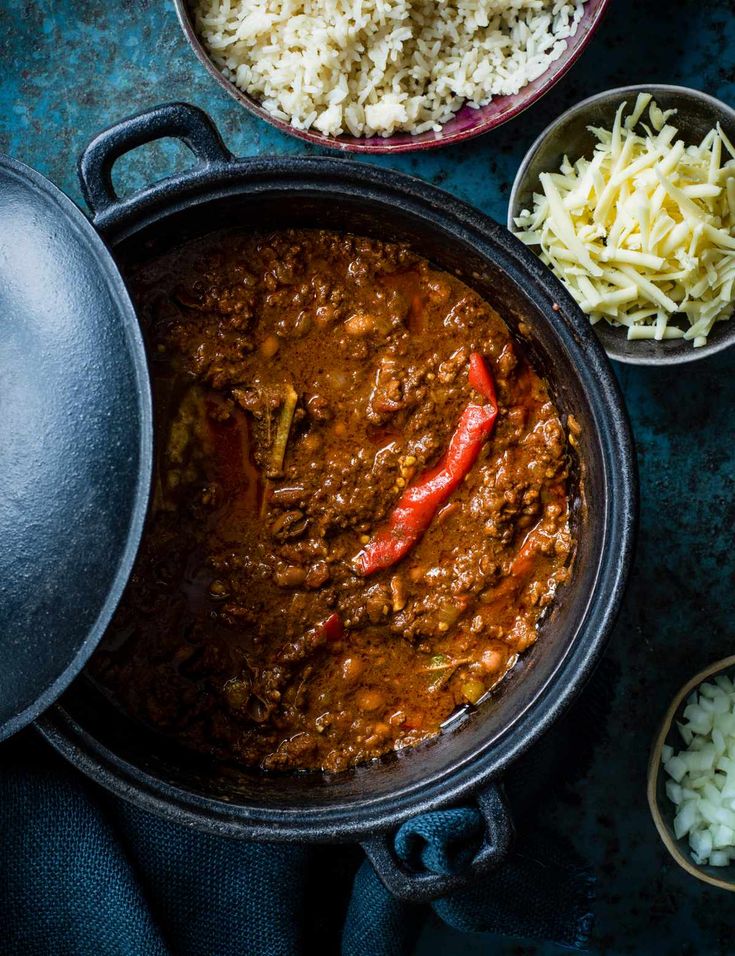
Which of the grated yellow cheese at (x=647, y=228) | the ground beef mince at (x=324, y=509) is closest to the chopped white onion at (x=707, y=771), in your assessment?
the ground beef mince at (x=324, y=509)

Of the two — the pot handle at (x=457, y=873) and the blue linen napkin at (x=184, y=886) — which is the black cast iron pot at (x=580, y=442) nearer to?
the pot handle at (x=457, y=873)

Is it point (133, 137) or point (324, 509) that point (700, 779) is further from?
point (133, 137)

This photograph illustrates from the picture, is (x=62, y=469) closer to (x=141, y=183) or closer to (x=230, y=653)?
(x=230, y=653)

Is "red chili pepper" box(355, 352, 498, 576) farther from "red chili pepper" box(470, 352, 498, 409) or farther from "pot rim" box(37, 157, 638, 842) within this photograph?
"pot rim" box(37, 157, 638, 842)

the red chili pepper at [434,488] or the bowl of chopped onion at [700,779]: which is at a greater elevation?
the red chili pepper at [434,488]

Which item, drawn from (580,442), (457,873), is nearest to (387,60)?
(580,442)

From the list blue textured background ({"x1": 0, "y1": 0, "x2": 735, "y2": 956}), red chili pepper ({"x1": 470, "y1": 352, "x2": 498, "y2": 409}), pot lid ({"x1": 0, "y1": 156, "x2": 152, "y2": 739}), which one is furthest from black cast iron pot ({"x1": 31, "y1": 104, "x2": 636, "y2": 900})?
blue textured background ({"x1": 0, "y1": 0, "x2": 735, "y2": 956})

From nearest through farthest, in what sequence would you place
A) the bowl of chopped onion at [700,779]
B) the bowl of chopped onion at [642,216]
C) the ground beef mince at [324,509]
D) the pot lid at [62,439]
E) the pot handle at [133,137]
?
the pot lid at [62,439] → the pot handle at [133,137] → the ground beef mince at [324,509] → the bowl of chopped onion at [642,216] → the bowl of chopped onion at [700,779]
